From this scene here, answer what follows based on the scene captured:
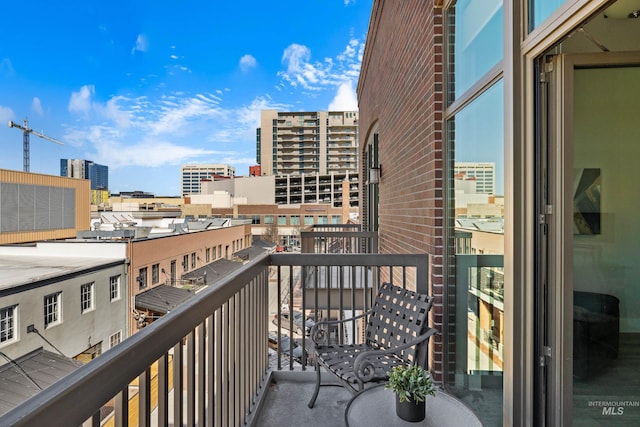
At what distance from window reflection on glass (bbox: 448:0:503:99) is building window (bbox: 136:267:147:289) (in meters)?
13.2

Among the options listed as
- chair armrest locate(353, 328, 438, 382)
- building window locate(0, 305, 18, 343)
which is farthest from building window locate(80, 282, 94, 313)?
chair armrest locate(353, 328, 438, 382)

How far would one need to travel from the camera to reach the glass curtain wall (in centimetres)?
163

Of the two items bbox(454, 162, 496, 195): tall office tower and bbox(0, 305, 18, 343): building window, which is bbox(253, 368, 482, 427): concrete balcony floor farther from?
bbox(0, 305, 18, 343): building window

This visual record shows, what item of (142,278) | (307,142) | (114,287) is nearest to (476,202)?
(114,287)

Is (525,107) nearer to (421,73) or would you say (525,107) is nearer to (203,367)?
(421,73)

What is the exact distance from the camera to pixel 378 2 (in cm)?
447

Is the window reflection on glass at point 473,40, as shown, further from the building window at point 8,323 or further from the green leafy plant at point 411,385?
the building window at point 8,323

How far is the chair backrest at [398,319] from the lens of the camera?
2.04 m

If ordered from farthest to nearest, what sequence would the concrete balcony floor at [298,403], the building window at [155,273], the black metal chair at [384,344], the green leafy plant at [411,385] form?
1. the building window at [155,273]
2. the concrete balcony floor at [298,403]
3. the black metal chair at [384,344]
4. the green leafy plant at [411,385]

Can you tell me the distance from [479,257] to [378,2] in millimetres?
4010

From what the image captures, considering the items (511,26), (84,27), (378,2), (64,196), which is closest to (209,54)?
(84,27)

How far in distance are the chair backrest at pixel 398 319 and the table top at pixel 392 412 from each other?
552 millimetres

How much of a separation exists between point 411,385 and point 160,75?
5377cm

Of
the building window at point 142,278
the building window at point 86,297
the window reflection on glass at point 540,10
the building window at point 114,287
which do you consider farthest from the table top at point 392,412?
the building window at point 142,278
